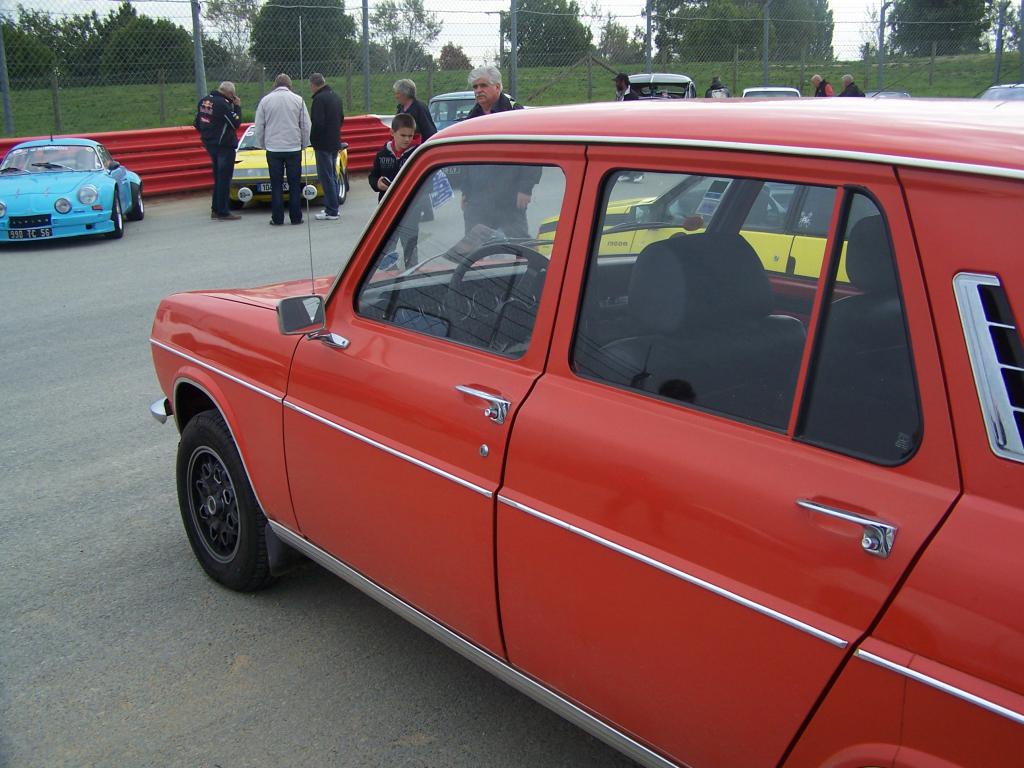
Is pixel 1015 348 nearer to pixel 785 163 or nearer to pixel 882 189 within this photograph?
pixel 882 189

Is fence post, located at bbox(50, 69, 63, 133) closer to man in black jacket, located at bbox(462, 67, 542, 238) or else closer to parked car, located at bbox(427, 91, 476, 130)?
parked car, located at bbox(427, 91, 476, 130)

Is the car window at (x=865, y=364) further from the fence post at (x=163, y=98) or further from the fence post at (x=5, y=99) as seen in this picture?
the fence post at (x=163, y=98)

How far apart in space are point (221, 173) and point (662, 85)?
10.7m

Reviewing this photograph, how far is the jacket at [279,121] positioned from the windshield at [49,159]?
2186 millimetres

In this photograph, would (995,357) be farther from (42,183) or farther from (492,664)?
(42,183)

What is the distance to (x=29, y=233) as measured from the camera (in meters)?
11.9

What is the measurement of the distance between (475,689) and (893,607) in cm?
179

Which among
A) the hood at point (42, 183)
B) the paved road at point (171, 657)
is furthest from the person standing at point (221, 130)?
the paved road at point (171, 657)

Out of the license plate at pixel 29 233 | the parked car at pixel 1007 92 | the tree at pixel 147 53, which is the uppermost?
the tree at pixel 147 53

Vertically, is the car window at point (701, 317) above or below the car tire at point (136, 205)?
above

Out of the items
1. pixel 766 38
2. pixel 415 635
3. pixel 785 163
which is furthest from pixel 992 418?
pixel 766 38

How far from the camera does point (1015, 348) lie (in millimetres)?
1634

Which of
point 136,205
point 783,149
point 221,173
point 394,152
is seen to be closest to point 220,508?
point 783,149

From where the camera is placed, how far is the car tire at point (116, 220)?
1245cm
